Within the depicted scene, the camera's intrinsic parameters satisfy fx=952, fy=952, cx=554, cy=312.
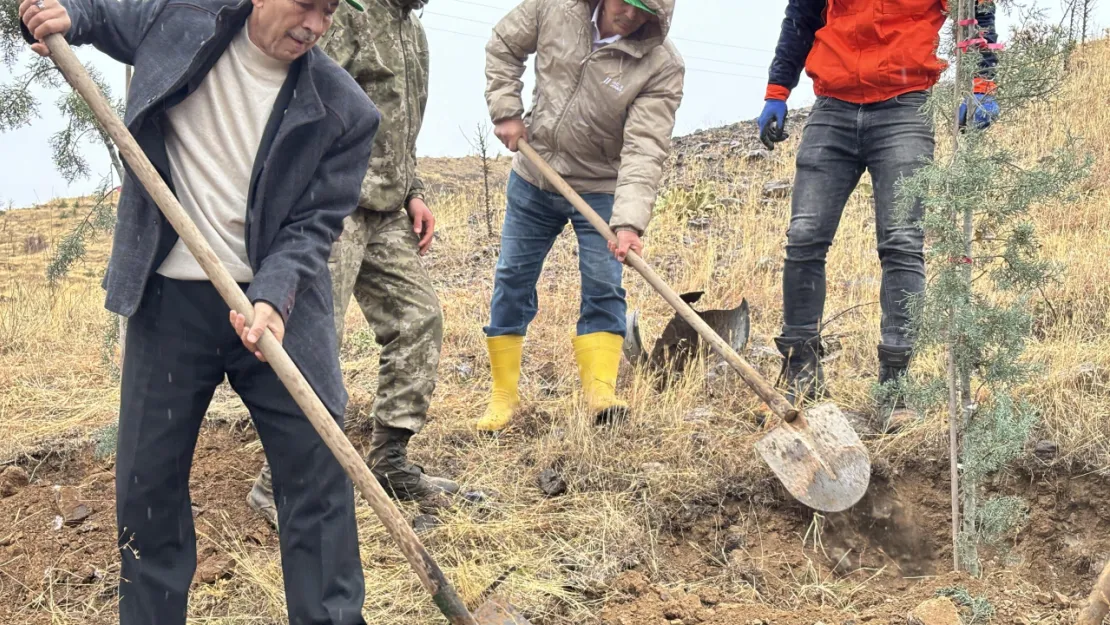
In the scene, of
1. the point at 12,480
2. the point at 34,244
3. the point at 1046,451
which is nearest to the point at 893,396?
the point at 1046,451

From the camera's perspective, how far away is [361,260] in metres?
3.47

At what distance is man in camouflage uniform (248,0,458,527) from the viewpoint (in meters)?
3.39

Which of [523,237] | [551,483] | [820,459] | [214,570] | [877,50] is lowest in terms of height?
[214,570]

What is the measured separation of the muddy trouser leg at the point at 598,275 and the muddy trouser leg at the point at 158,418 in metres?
2.17

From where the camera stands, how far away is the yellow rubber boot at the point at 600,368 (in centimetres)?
449

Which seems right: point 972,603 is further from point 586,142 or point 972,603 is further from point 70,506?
point 70,506

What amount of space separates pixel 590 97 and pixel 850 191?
3.95 feet

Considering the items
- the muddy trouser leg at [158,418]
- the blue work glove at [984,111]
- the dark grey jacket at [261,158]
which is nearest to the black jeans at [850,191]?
the blue work glove at [984,111]

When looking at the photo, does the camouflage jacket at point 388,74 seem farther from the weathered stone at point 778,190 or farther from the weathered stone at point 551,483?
the weathered stone at point 778,190

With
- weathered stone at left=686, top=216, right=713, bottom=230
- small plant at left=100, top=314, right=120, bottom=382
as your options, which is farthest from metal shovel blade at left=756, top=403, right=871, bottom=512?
weathered stone at left=686, top=216, right=713, bottom=230

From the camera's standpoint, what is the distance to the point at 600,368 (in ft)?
14.9

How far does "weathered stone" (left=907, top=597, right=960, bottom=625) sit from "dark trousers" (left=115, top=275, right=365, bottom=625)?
5.39 ft

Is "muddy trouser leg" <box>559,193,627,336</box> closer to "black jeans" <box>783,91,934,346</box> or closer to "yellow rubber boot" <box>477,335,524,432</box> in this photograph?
"yellow rubber boot" <box>477,335,524,432</box>

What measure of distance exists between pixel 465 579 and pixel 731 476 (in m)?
1.36
